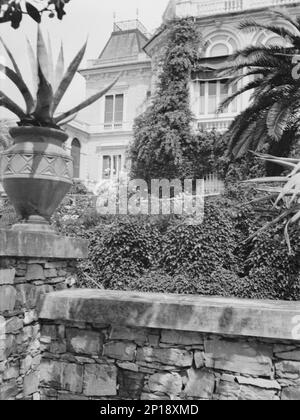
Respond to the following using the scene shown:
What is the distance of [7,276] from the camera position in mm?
3273

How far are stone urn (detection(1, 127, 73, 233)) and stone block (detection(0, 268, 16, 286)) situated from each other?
1.74 feet

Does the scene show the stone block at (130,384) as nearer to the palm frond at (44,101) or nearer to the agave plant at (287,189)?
the agave plant at (287,189)

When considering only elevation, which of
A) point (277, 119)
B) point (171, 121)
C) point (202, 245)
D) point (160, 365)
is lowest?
point (160, 365)

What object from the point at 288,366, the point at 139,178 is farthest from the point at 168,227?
the point at 139,178

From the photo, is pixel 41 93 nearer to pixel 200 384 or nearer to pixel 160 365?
pixel 160 365

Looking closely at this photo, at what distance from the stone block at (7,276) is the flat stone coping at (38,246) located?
0.13 metres

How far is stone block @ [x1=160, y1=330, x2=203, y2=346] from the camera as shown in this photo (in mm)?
3287

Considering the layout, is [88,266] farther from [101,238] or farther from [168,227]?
[168,227]

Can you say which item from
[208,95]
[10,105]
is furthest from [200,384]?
[208,95]

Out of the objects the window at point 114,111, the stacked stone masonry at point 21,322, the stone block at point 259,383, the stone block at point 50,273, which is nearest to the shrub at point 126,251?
the stone block at point 50,273

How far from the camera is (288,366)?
→ 3.08m

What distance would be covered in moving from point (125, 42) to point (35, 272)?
79.8ft

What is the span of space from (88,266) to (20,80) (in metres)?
5.20

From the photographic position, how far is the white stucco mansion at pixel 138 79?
59.6 ft
